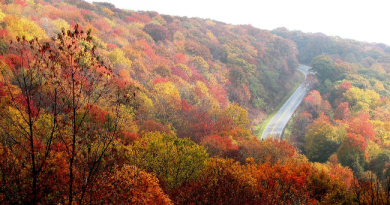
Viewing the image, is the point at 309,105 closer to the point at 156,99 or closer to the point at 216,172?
the point at 156,99

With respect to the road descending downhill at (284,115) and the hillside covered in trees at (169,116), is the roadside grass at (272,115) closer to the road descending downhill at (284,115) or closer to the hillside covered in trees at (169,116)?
the road descending downhill at (284,115)

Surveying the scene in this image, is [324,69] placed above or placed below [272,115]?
above

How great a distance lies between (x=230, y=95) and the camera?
64.5m

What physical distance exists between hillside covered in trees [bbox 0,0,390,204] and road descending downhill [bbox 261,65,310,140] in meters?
3.73

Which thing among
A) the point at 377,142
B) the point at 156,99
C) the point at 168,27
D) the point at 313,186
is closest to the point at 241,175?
the point at 313,186

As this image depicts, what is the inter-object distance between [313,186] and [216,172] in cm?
1018

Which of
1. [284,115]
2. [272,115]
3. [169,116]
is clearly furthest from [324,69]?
[169,116]

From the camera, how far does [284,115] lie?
66500 mm

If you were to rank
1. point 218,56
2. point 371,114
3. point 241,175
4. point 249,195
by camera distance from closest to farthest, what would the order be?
point 249,195, point 241,175, point 371,114, point 218,56

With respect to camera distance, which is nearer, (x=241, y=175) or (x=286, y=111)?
(x=241, y=175)

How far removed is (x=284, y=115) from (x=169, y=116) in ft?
134

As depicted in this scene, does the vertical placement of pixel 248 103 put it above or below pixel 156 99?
below

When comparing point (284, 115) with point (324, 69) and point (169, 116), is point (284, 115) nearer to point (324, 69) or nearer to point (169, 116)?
point (324, 69)

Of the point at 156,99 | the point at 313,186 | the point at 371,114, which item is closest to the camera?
the point at 313,186
